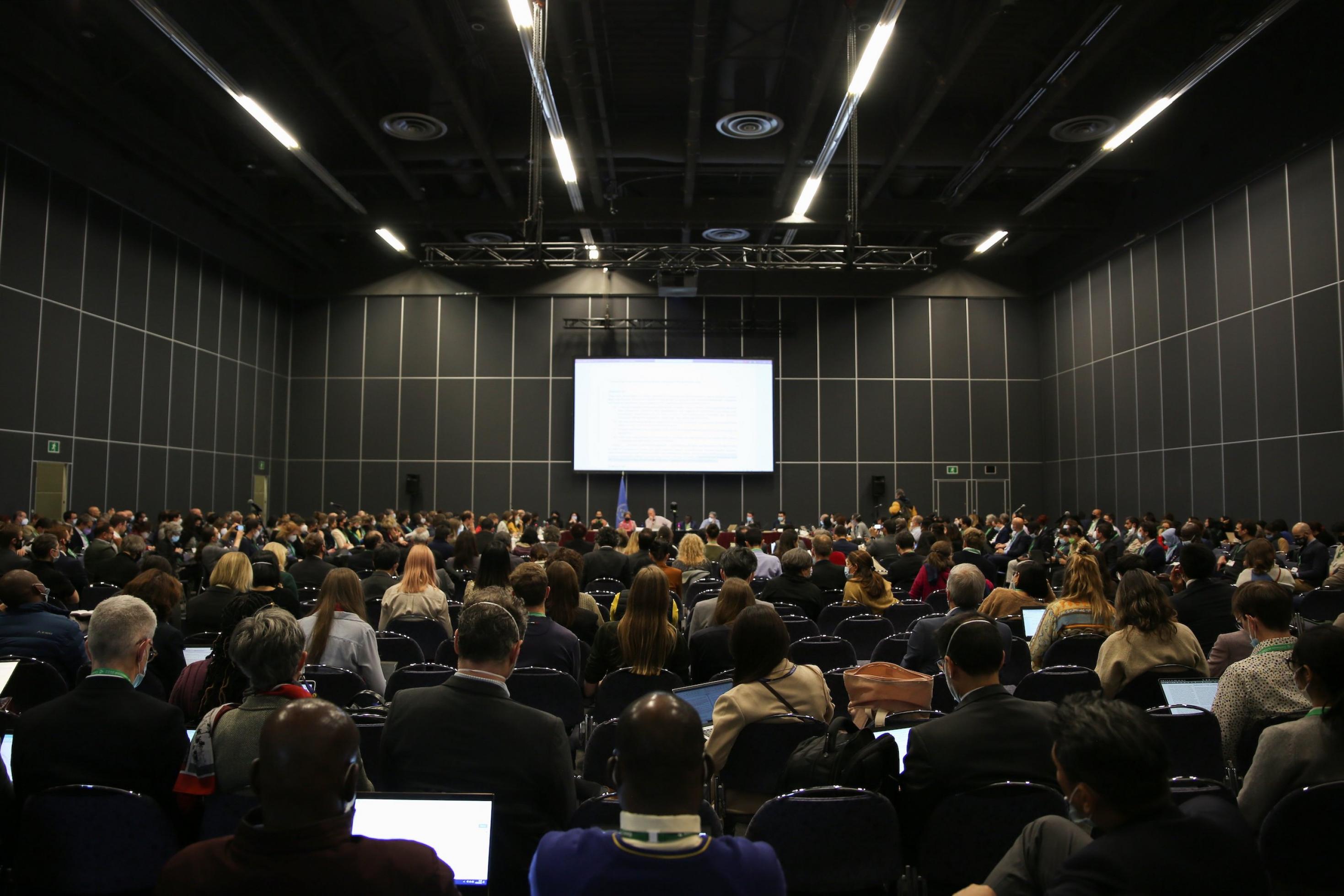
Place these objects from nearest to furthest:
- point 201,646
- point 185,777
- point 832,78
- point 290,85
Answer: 1. point 185,777
2. point 201,646
3. point 832,78
4. point 290,85

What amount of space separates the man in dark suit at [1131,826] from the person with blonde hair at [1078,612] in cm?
331

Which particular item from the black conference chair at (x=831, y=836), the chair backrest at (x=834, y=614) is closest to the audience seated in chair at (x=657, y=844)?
the black conference chair at (x=831, y=836)

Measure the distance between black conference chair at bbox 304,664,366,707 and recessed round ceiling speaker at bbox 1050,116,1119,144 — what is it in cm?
1283

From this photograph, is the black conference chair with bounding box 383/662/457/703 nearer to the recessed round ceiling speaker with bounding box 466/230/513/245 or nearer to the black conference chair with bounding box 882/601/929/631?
the black conference chair with bounding box 882/601/929/631

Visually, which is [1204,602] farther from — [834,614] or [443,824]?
[443,824]

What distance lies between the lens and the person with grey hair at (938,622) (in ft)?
15.4

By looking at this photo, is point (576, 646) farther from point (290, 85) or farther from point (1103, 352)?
point (1103, 352)

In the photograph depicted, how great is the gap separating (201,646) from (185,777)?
94.4 inches

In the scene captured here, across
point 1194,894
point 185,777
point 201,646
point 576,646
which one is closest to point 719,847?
point 1194,894

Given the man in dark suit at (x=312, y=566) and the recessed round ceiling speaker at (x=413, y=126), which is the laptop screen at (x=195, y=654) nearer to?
the man in dark suit at (x=312, y=566)

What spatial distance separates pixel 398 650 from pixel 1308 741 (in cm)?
426

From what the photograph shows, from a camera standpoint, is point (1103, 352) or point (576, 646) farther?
point (1103, 352)

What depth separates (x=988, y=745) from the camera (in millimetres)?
2551

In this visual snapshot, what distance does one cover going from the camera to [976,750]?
2547 millimetres
